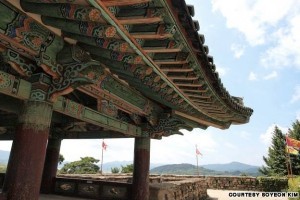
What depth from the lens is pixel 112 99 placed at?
5926 mm

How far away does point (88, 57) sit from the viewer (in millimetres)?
3926

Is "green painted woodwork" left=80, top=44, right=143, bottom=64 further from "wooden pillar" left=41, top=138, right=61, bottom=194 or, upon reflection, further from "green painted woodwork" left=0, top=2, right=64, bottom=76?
"wooden pillar" left=41, top=138, right=61, bottom=194

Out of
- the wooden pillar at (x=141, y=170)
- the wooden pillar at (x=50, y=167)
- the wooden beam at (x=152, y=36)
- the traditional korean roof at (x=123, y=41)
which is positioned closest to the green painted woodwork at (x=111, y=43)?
the traditional korean roof at (x=123, y=41)

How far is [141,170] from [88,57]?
4261mm

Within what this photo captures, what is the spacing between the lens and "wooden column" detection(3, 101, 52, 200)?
3447 millimetres

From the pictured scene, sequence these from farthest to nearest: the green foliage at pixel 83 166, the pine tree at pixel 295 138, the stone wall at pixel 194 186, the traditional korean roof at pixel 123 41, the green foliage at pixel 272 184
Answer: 1. the green foliage at pixel 83 166
2. the pine tree at pixel 295 138
3. the green foliage at pixel 272 184
4. the stone wall at pixel 194 186
5. the traditional korean roof at pixel 123 41

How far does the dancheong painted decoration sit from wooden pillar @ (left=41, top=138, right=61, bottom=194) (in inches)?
132

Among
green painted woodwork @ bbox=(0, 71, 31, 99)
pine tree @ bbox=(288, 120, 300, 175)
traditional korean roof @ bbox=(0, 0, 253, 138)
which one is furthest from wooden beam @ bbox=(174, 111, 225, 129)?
→ pine tree @ bbox=(288, 120, 300, 175)

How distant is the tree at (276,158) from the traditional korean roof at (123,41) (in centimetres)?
2880

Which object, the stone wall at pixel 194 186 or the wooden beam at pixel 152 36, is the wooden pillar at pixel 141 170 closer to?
the stone wall at pixel 194 186

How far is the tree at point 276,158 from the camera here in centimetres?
2977

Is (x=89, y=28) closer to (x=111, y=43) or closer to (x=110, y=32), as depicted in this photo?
(x=110, y=32)

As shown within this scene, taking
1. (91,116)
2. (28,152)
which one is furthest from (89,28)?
(91,116)

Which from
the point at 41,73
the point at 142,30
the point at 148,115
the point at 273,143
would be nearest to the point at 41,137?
the point at 41,73
